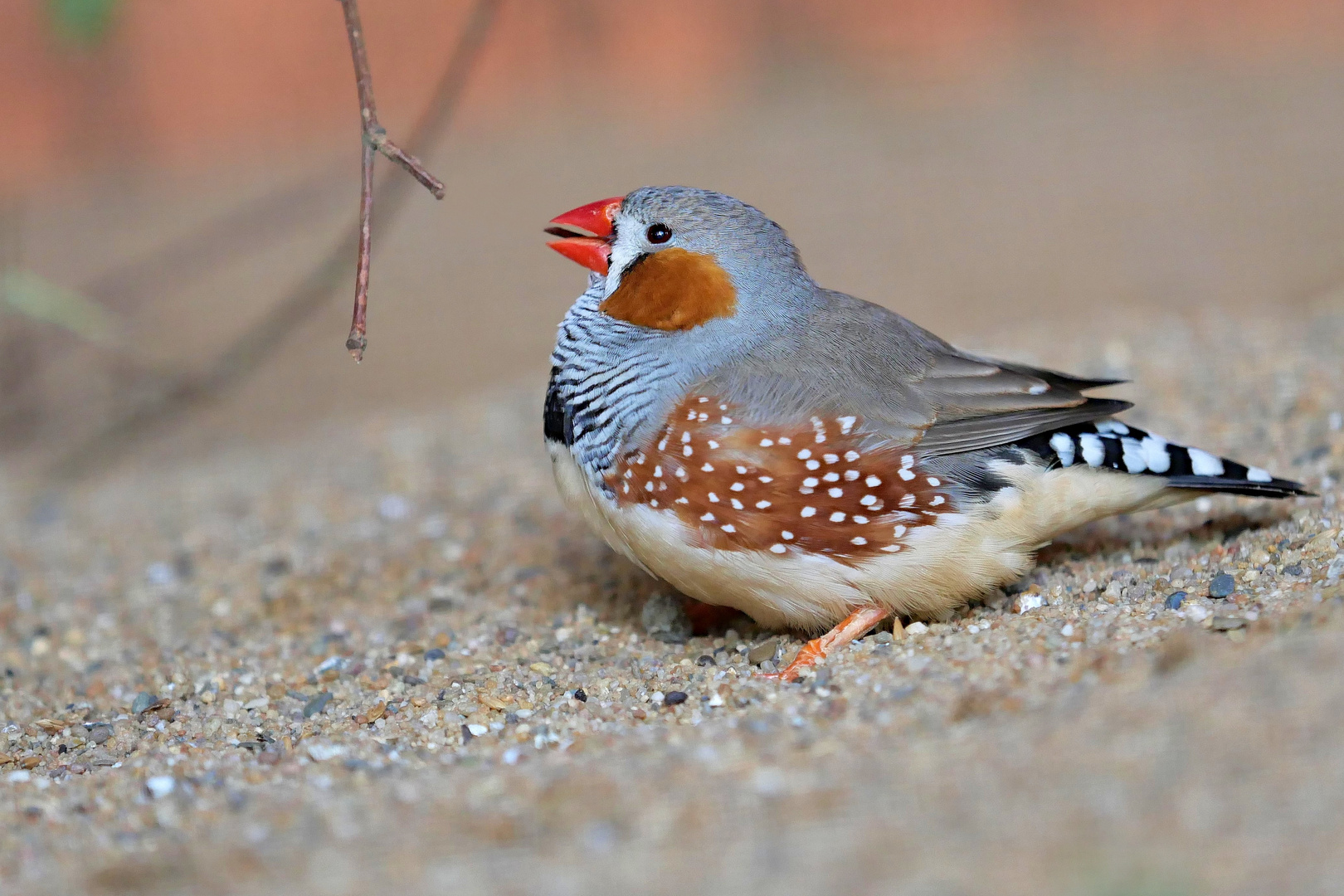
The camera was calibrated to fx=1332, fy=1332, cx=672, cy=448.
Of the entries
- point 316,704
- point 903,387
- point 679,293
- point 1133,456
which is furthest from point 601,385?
point 1133,456

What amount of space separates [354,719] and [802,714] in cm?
115

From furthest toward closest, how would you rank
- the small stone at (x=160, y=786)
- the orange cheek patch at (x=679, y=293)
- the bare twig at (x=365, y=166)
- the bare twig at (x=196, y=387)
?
1. the bare twig at (x=196, y=387)
2. the orange cheek patch at (x=679, y=293)
3. the bare twig at (x=365, y=166)
4. the small stone at (x=160, y=786)

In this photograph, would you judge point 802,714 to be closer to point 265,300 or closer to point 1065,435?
point 1065,435

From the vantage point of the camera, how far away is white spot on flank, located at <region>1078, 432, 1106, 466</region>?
131 inches

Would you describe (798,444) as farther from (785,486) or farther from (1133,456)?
(1133,456)

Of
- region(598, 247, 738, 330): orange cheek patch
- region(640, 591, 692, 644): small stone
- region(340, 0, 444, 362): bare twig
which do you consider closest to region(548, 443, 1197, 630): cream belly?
region(640, 591, 692, 644): small stone

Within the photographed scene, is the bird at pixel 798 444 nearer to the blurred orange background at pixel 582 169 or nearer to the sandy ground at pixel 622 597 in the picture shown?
the sandy ground at pixel 622 597

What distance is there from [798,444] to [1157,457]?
942 millimetres

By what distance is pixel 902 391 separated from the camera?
3.29 metres

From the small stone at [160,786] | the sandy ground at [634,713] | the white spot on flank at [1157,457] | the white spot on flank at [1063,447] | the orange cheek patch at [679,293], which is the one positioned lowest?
the small stone at [160,786]

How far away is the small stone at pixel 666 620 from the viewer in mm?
3691

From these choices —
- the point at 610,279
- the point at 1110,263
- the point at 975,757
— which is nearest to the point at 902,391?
the point at 610,279

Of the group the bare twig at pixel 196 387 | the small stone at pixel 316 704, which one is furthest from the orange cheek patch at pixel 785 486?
the bare twig at pixel 196 387

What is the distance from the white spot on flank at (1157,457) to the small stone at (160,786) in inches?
93.7
